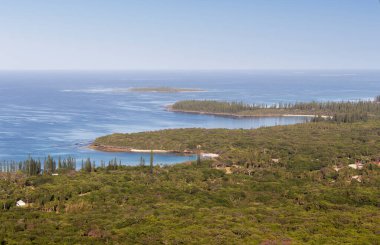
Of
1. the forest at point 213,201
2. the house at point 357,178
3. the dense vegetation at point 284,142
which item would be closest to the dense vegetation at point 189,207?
the forest at point 213,201

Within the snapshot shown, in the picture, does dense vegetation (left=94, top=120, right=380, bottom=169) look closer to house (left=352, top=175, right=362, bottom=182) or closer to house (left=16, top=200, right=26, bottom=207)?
house (left=352, top=175, right=362, bottom=182)

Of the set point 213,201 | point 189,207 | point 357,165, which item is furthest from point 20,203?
point 357,165

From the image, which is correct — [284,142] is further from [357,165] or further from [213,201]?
[213,201]

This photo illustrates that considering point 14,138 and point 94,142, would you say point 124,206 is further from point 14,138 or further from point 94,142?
point 14,138

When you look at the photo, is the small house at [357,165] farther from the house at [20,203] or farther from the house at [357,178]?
the house at [20,203]

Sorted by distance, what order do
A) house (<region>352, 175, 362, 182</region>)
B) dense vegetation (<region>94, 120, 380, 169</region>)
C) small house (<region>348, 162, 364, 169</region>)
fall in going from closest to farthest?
house (<region>352, 175, 362, 182</region>) < small house (<region>348, 162, 364, 169</region>) < dense vegetation (<region>94, 120, 380, 169</region>)

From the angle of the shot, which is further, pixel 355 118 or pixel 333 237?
pixel 355 118

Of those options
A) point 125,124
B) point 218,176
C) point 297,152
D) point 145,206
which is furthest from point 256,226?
point 125,124

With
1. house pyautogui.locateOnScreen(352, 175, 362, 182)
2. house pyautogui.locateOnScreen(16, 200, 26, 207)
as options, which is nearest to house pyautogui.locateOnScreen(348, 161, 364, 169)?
house pyautogui.locateOnScreen(352, 175, 362, 182)
